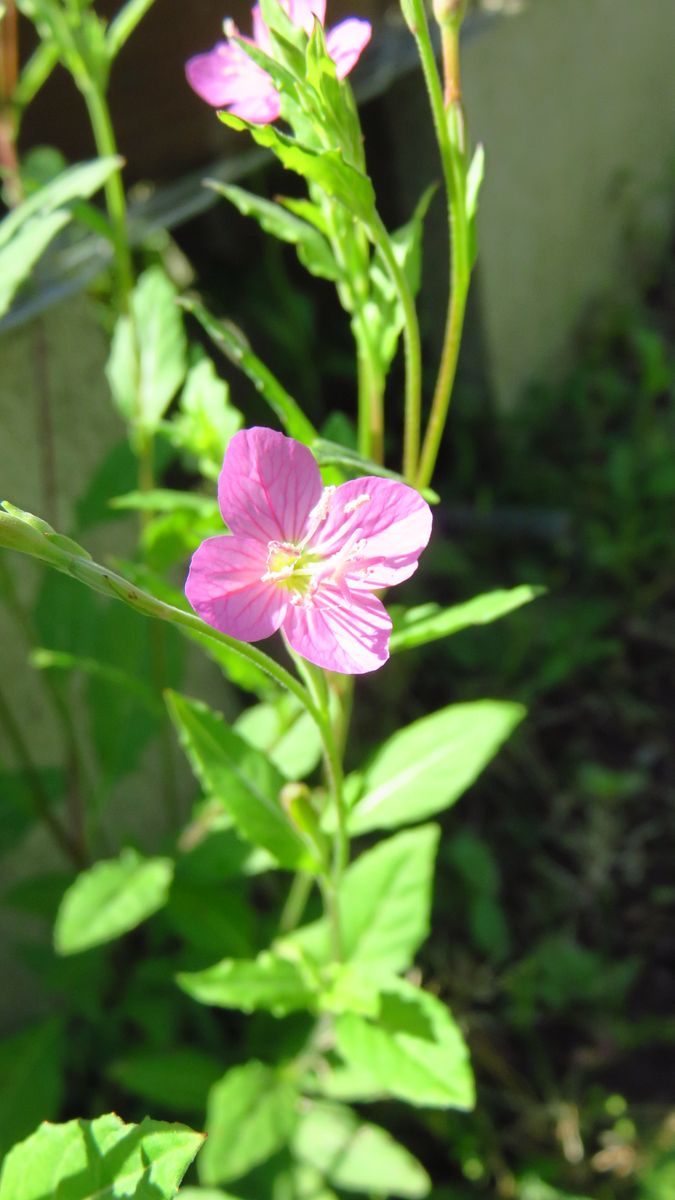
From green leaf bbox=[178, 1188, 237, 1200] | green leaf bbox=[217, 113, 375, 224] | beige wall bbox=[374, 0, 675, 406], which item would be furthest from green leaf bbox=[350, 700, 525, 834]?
beige wall bbox=[374, 0, 675, 406]

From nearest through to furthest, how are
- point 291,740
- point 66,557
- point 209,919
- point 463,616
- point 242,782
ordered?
point 66,557 → point 463,616 → point 242,782 → point 291,740 → point 209,919

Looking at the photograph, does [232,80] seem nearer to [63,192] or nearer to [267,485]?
[63,192]

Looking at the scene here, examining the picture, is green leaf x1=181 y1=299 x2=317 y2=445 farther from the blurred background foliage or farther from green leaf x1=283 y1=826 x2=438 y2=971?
green leaf x1=283 y1=826 x2=438 y2=971

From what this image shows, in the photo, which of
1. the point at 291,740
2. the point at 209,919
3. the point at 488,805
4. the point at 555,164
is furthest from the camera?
the point at 555,164

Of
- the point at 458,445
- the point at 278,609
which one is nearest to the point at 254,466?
the point at 278,609

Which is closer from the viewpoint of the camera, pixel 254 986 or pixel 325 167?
pixel 325 167

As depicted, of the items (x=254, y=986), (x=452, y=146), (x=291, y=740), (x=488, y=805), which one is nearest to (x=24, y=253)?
(x=452, y=146)

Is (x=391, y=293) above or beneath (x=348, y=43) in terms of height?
beneath
